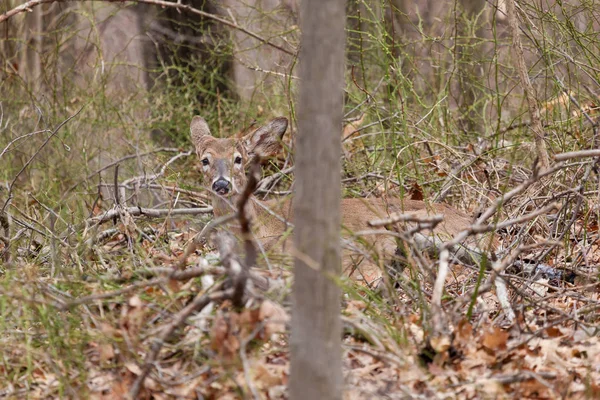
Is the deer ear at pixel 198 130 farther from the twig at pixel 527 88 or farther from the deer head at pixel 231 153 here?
the twig at pixel 527 88

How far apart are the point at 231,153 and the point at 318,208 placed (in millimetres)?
3929

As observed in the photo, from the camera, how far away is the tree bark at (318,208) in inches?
95.3

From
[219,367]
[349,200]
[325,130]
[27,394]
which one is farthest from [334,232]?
Result: [349,200]

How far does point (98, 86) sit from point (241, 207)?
6054 millimetres

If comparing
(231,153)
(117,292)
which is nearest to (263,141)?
(231,153)

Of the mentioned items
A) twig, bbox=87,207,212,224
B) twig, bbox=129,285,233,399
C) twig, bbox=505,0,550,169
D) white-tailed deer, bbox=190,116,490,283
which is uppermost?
twig, bbox=505,0,550,169

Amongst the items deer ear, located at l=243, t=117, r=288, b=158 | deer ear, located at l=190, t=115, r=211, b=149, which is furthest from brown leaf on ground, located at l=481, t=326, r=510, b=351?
deer ear, located at l=190, t=115, r=211, b=149

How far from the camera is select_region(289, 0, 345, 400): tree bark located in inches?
95.3

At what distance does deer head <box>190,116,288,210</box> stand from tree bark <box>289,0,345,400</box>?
3.48 meters

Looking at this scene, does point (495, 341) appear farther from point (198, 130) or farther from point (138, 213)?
point (198, 130)

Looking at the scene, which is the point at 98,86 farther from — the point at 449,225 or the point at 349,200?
the point at 449,225

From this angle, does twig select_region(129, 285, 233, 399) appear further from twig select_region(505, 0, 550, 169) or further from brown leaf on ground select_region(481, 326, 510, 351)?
twig select_region(505, 0, 550, 169)

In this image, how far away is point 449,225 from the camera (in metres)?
5.53

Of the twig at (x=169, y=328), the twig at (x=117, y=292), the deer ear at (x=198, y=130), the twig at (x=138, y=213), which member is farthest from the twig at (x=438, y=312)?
the deer ear at (x=198, y=130)
